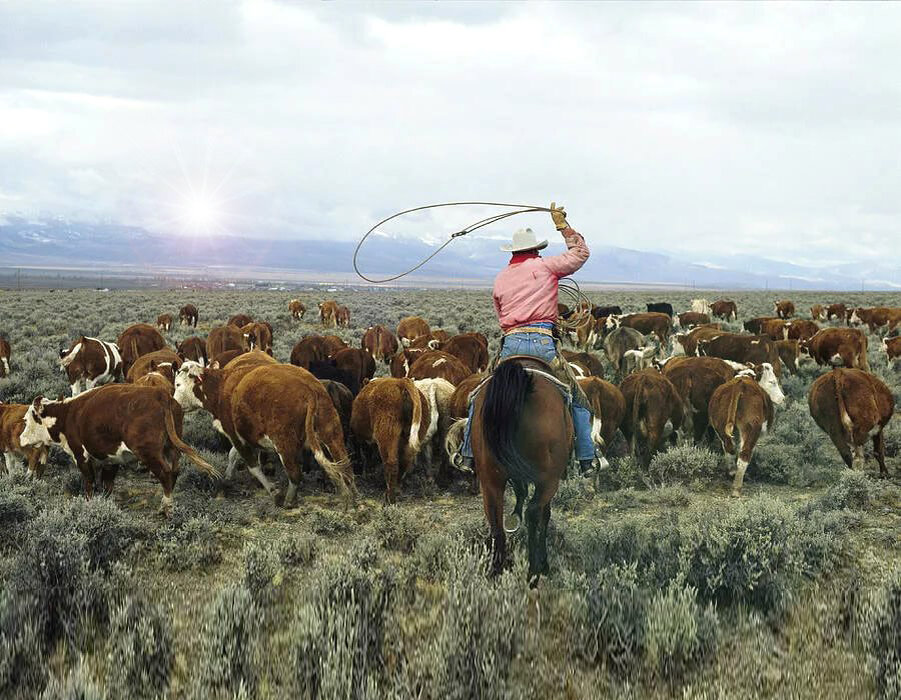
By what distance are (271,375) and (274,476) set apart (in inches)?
71.1

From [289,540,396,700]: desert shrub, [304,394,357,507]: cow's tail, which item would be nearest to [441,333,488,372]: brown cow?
[304,394,357,507]: cow's tail

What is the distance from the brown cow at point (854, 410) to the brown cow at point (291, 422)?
6.47 metres

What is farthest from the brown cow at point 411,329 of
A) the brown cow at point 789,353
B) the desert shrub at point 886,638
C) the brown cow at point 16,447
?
the desert shrub at point 886,638

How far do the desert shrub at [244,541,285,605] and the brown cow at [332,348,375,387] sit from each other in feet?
20.0

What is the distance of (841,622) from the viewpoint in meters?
4.30

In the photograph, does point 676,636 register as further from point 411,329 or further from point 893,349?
point 893,349

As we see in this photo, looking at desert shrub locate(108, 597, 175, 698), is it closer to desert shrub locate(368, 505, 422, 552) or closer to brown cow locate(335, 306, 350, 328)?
desert shrub locate(368, 505, 422, 552)

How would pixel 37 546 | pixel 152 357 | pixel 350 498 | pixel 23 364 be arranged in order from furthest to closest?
pixel 23 364
pixel 152 357
pixel 350 498
pixel 37 546

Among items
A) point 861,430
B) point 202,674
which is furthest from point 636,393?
point 202,674

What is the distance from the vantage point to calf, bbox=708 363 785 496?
803 centimetres

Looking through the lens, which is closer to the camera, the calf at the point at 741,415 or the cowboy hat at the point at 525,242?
the cowboy hat at the point at 525,242

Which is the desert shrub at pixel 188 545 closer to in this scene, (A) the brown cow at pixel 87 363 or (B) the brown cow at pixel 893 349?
(A) the brown cow at pixel 87 363

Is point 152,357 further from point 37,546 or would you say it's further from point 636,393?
point 636,393

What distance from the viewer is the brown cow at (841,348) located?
14.8 meters
